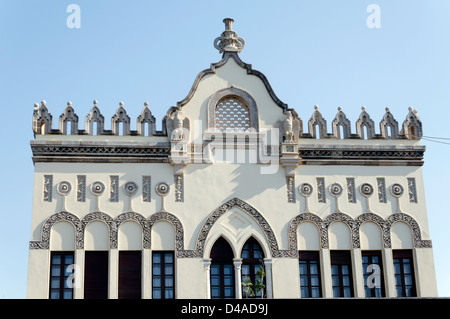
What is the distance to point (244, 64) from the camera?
88.8 feet

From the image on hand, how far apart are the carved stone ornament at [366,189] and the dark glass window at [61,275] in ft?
31.7

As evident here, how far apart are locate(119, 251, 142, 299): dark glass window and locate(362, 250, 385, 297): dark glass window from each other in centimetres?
725

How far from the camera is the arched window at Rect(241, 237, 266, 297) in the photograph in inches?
971

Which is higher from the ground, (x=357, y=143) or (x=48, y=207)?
(x=357, y=143)

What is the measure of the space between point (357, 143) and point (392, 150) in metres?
1.19

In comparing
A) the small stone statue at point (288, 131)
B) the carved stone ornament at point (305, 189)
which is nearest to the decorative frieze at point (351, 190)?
the carved stone ornament at point (305, 189)

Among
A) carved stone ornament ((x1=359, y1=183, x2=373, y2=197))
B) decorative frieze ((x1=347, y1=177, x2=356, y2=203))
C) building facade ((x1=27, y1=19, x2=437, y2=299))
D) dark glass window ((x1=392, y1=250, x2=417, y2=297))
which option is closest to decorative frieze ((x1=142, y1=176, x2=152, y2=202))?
building facade ((x1=27, y1=19, x2=437, y2=299))

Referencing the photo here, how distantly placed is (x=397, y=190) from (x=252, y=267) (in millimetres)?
5583

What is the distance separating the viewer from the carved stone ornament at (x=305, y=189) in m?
26.0

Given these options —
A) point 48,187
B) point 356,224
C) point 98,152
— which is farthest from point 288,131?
point 48,187

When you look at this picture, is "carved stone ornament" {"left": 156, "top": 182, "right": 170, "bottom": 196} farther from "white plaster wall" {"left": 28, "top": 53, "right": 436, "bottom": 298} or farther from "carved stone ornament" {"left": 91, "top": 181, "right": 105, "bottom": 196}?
"carved stone ornament" {"left": 91, "top": 181, "right": 105, "bottom": 196}

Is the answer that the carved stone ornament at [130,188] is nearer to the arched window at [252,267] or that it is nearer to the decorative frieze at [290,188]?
the arched window at [252,267]
